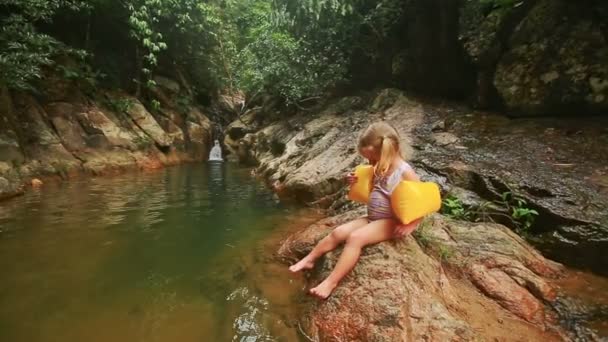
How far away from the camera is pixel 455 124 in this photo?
6.49 meters

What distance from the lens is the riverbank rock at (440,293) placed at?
2334mm

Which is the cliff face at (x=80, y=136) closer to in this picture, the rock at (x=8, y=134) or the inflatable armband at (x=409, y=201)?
the rock at (x=8, y=134)

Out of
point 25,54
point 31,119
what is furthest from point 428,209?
point 31,119

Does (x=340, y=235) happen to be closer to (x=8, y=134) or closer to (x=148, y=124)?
(x=8, y=134)

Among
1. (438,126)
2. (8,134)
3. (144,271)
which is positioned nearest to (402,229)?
(144,271)

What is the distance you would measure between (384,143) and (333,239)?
867 millimetres

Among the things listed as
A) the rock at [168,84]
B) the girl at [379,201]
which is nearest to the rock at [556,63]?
the girl at [379,201]

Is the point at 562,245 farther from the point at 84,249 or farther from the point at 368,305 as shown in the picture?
the point at 84,249

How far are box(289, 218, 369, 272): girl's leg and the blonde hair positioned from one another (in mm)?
460

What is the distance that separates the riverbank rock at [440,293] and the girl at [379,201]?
0.10m

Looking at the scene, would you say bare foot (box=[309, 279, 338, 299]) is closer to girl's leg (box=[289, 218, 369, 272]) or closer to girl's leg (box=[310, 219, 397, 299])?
girl's leg (box=[310, 219, 397, 299])

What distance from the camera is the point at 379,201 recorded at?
9.56 ft

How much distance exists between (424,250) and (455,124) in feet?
12.9

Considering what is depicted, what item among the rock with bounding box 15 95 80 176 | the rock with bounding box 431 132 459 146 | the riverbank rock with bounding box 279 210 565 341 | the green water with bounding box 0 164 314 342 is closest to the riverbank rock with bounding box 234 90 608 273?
the rock with bounding box 431 132 459 146
